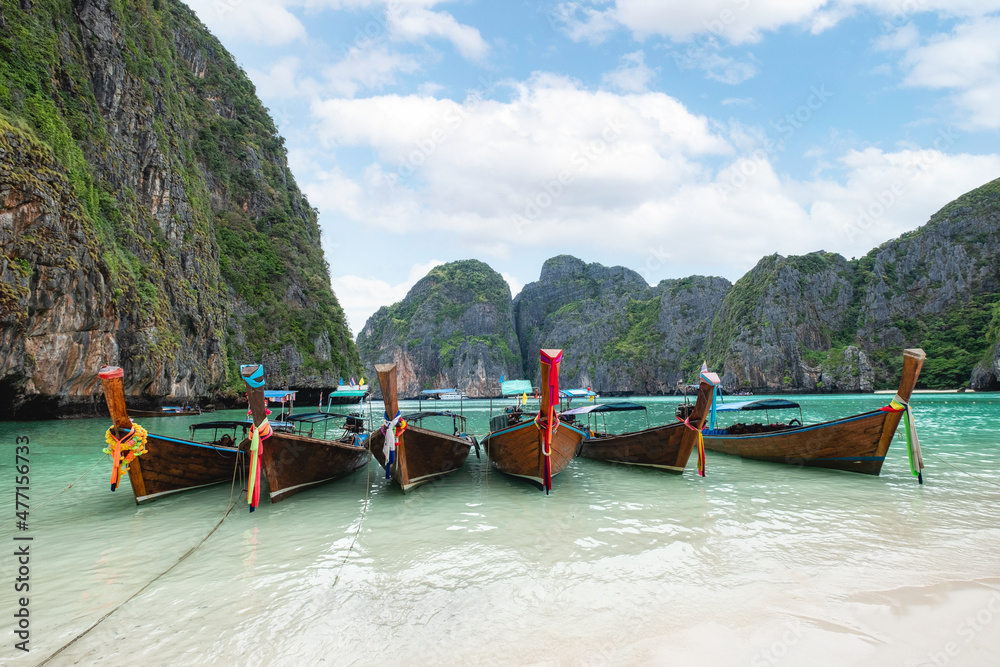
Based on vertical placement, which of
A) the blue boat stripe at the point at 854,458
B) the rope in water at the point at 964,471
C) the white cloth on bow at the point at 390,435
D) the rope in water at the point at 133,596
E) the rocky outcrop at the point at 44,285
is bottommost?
the rope in water at the point at 964,471

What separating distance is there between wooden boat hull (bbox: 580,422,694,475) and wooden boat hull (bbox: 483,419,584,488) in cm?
195

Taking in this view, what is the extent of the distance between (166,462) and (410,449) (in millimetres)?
5150

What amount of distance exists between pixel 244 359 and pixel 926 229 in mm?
113959

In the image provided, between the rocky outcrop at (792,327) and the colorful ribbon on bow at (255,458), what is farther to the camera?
the rocky outcrop at (792,327)

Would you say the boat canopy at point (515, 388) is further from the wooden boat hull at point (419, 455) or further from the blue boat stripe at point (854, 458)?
the blue boat stripe at point (854, 458)

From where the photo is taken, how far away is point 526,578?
5.32 metres

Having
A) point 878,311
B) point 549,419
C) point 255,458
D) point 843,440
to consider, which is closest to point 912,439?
point 843,440

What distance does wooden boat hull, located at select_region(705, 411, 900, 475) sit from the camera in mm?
10961

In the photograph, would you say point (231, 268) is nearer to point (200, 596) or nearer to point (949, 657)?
point (200, 596)

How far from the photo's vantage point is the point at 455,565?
5793 mm

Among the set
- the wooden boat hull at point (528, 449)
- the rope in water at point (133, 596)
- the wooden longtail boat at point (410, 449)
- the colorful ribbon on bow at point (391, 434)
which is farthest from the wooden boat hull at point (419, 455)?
the rope in water at point (133, 596)

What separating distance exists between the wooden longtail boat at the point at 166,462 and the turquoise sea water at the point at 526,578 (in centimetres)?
44

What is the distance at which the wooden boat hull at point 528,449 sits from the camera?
10.2m

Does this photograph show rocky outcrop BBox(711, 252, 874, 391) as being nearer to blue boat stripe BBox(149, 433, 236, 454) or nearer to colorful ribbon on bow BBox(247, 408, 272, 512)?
blue boat stripe BBox(149, 433, 236, 454)
